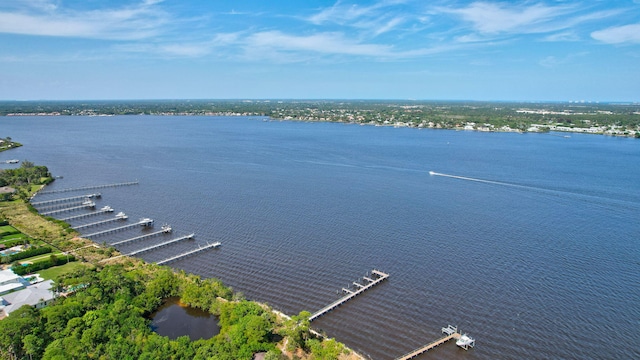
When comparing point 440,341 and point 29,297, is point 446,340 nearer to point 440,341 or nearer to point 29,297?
point 440,341

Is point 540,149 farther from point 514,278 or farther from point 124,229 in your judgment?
point 124,229

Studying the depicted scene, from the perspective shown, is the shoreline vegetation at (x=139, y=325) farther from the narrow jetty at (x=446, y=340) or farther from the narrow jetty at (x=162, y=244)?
the narrow jetty at (x=162, y=244)

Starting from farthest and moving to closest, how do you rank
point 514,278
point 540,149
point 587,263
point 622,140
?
point 622,140 < point 540,149 < point 587,263 < point 514,278

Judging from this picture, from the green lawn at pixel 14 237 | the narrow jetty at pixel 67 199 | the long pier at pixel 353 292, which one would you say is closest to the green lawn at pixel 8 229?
the green lawn at pixel 14 237

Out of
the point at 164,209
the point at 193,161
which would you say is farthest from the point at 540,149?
the point at 164,209

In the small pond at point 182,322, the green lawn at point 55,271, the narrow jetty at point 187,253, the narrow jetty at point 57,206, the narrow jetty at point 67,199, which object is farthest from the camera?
the narrow jetty at point 67,199

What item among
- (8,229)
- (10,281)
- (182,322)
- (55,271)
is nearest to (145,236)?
(55,271)

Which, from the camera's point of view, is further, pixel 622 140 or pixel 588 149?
A: pixel 622 140
